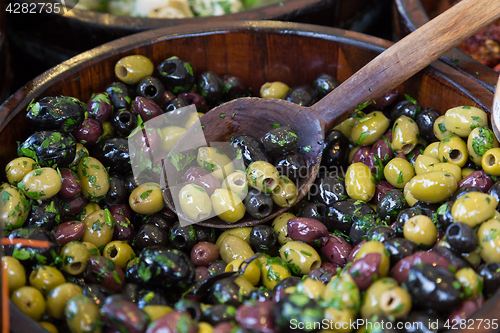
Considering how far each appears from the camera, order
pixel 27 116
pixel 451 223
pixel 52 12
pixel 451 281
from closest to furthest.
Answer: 1. pixel 451 281
2. pixel 451 223
3. pixel 27 116
4. pixel 52 12

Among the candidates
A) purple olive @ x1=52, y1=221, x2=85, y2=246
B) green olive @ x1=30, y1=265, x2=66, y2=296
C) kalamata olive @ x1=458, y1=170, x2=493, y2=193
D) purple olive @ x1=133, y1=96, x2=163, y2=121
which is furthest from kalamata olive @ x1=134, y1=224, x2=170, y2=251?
kalamata olive @ x1=458, y1=170, x2=493, y2=193

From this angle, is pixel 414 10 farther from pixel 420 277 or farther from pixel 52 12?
pixel 52 12

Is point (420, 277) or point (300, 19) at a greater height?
point (300, 19)

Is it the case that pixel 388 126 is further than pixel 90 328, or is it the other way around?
pixel 388 126

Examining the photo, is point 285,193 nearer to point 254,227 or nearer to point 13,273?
point 254,227

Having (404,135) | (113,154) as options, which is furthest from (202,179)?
(404,135)

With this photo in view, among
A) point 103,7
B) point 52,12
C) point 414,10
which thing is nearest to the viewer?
point 414,10

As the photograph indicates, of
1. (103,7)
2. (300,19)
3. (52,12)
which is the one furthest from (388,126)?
(103,7)
